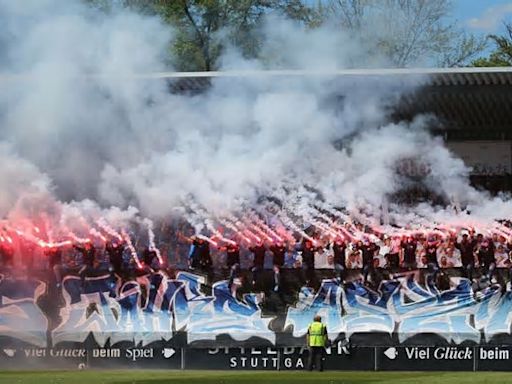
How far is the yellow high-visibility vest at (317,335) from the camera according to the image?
3744 centimetres

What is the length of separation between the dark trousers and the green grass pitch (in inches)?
24.9

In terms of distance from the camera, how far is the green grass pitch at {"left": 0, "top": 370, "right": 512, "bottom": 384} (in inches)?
1287

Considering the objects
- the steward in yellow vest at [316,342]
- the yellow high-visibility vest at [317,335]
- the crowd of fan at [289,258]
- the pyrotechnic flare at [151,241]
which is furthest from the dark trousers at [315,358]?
the pyrotechnic flare at [151,241]

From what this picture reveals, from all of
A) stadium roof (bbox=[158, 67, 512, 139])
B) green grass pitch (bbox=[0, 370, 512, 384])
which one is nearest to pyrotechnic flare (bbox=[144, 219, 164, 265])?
stadium roof (bbox=[158, 67, 512, 139])

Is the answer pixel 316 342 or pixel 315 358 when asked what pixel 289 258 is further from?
pixel 316 342

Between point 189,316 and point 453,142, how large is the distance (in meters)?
9.93

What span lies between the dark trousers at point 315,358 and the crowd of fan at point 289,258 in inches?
132

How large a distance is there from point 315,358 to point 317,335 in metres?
0.97

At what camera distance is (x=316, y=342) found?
123ft

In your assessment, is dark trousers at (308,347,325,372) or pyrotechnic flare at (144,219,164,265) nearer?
dark trousers at (308,347,325,372)

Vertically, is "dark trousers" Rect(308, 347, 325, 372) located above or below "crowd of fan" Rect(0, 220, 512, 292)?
below

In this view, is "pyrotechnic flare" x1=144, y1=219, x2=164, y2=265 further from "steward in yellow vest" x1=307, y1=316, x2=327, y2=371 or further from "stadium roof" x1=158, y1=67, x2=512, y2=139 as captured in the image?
"steward in yellow vest" x1=307, y1=316, x2=327, y2=371

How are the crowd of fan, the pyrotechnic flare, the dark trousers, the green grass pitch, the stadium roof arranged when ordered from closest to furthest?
the green grass pitch
the dark trousers
the stadium roof
the crowd of fan
the pyrotechnic flare

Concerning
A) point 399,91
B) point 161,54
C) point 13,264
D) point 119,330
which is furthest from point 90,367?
point 399,91
